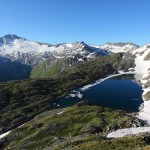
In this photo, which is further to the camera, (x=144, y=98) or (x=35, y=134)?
(x=144, y=98)

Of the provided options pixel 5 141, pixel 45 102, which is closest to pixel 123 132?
pixel 5 141

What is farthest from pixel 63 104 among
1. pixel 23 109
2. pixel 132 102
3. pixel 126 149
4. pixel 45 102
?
pixel 126 149

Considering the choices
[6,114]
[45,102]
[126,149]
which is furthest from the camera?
[45,102]

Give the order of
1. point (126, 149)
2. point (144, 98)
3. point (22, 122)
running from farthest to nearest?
point (144, 98) < point (22, 122) < point (126, 149)

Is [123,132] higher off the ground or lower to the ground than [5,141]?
higher

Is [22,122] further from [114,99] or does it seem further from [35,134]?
[114,99]

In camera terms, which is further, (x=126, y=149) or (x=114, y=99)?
(x=114, y=99)

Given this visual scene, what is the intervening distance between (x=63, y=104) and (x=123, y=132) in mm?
93317

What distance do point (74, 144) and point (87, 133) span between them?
19786mm

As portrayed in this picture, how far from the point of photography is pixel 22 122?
535ft

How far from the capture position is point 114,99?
19300 centimetres

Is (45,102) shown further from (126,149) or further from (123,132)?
(126,149)

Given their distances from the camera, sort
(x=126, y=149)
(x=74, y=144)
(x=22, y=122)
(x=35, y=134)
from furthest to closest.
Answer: (x=22, y=122) < (x=35, y=134) < (x=74, y=144) < (x=126, y=149)

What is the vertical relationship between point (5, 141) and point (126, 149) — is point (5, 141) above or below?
below
